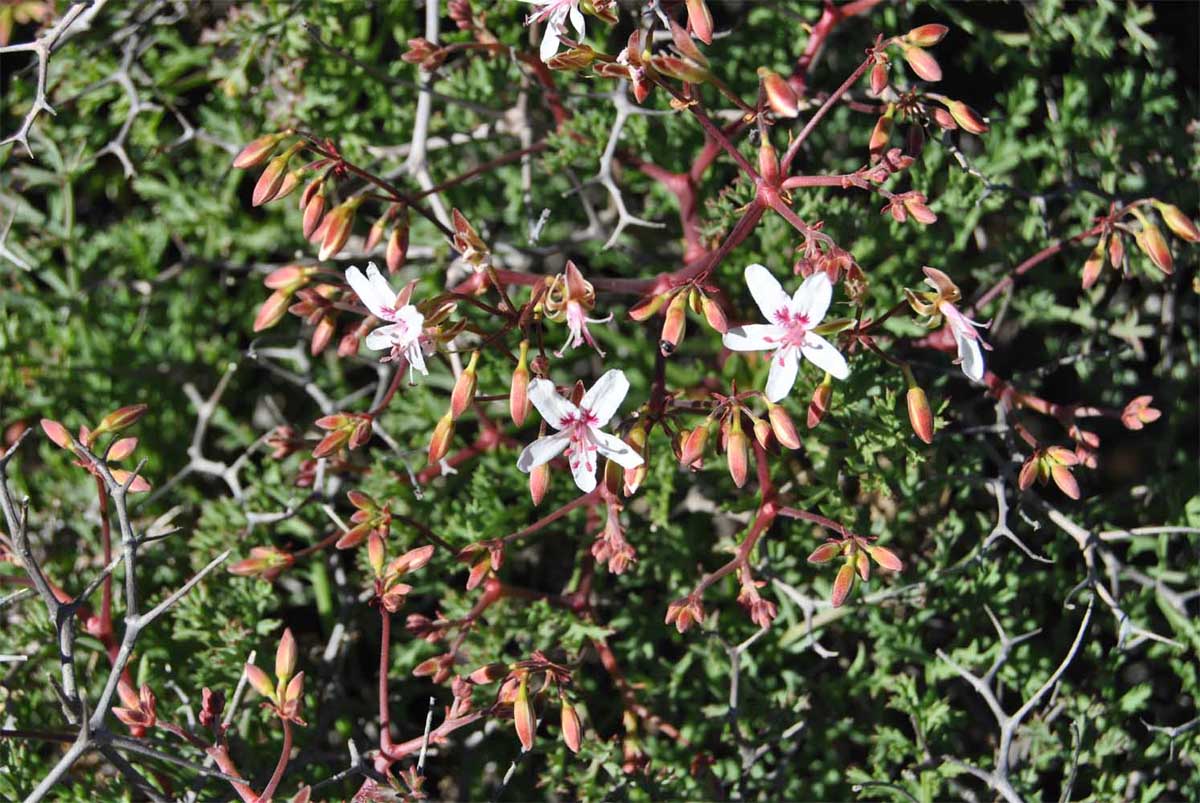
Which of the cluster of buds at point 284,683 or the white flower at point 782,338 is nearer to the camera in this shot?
the white flower at point 782,338

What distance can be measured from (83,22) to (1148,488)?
3.29 metres

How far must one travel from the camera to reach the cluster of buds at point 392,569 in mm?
2525

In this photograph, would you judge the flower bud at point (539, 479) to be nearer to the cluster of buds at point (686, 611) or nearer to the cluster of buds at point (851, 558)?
the cluster of buds at point (686, 611)

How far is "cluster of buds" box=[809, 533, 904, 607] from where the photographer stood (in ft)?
7.82

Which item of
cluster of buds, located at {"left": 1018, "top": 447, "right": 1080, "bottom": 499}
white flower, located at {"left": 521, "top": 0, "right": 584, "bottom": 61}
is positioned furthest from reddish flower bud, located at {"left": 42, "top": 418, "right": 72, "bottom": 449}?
cluster of buds, located at {"left": 1018, "top": 447, "right": 1080, "bottom": 499}

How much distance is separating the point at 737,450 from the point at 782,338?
0.79 ft

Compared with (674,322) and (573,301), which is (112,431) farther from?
(674,322)

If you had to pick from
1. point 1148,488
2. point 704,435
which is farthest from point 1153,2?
point 704,435

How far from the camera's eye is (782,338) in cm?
226

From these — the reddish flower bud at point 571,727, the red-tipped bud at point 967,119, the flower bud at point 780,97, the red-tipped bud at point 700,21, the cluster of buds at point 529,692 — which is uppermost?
the red-tipped bud at point 700,21

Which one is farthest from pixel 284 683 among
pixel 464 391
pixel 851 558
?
pixel 851 558

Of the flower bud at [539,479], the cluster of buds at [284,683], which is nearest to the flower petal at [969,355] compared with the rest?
the flower bud at [539,479]

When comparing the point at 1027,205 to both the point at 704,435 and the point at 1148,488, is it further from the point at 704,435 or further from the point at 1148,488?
the point at 704,435

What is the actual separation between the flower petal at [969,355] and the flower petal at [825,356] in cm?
26
